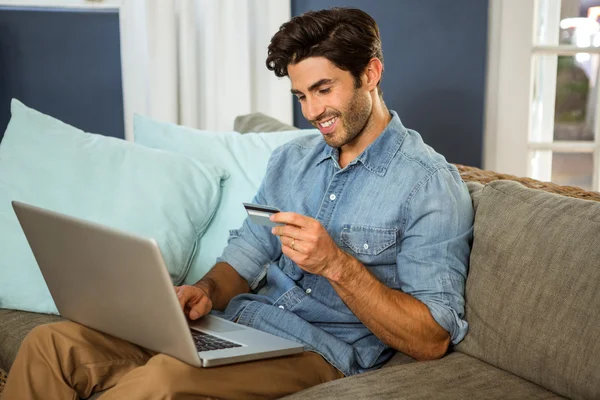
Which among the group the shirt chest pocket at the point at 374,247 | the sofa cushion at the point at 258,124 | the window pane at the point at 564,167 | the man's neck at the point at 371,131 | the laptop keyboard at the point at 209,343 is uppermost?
the man's neck at the point at 371,131

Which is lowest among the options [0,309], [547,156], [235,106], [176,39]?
[0,309]

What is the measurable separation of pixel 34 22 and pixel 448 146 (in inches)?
63.8

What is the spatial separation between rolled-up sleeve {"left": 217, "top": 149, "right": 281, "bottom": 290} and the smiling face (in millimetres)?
250

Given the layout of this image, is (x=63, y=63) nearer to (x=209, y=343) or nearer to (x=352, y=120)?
(x=352, y=120)

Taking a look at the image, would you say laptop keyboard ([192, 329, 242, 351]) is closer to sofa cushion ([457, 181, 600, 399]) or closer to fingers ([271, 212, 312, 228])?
fingers ([271, 212, 312, 228])

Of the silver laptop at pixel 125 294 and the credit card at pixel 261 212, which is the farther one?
the credit card at pixel 261 212

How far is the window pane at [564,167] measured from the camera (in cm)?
312

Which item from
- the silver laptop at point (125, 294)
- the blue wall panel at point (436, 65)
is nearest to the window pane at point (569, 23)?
the blue wall panel at point (436, 65)

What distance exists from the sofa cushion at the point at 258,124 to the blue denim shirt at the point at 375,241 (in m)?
0.62

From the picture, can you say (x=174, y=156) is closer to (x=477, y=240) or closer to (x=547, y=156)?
(x=477, y=240)

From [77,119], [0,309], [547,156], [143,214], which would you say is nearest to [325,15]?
[143,214]

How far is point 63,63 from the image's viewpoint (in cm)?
283

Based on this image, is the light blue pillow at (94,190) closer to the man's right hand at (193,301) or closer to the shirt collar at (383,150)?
the man's right hand at (193,301)

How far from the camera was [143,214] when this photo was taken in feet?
6.40
